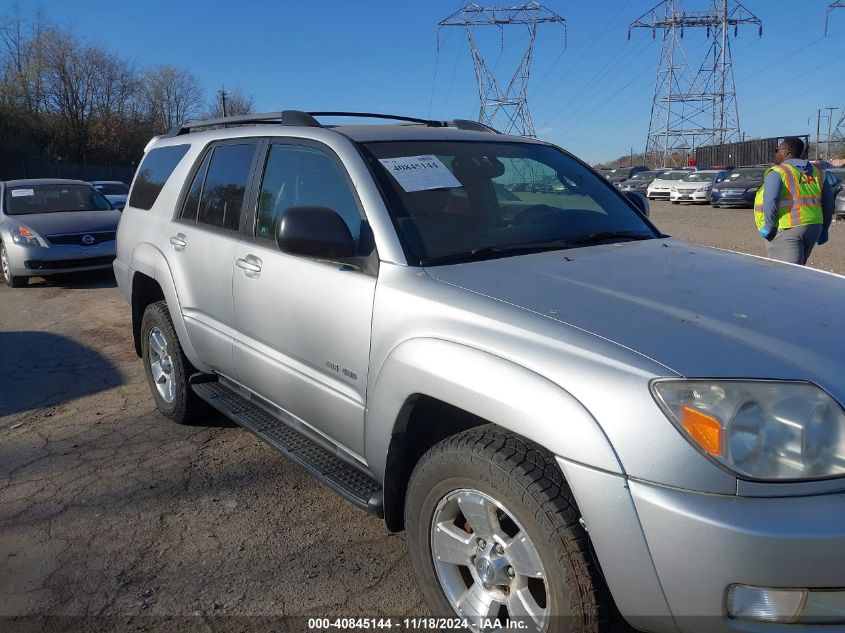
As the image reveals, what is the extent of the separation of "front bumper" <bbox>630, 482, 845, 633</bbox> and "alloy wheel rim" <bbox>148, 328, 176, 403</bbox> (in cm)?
344

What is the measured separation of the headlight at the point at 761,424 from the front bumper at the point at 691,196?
1110 inches

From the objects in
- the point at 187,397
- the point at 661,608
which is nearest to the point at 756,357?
the point at 661,608

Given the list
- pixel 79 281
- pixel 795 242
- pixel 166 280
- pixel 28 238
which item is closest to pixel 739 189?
pixel 795 242

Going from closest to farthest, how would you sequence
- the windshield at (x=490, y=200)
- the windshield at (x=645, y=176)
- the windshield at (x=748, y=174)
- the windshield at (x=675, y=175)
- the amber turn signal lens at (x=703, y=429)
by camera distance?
1. the amber turn signal lens at (x=703, y=429)
2. the windshield at (x=490, y=200)
3. the windshield at (x=748, y=174)
4. the windshield at (x=675, y=175)
5. the windshield at (x=645, y=176)

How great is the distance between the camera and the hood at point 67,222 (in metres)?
9.72

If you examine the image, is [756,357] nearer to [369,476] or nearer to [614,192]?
[369,476]

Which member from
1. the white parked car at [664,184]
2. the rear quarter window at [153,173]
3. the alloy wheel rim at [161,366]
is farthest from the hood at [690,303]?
the white parked car at [664,184]

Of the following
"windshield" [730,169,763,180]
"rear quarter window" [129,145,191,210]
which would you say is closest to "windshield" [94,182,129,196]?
"rear quarter window" [129,145,191,210]

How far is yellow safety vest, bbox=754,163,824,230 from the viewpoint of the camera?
5781 millimetres

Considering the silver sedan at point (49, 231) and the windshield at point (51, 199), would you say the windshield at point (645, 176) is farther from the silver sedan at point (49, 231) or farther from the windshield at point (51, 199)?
the silver sedan at point (49, 231)

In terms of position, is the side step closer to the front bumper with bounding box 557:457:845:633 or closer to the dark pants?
the front bumper with bounding box 557:457:845:633

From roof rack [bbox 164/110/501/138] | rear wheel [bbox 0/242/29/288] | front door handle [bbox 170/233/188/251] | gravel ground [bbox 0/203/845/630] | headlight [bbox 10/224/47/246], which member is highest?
roof rack [bbox 164/110/501/138]

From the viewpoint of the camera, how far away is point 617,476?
1.80 meters

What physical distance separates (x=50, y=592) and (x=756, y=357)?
9.14 feet
